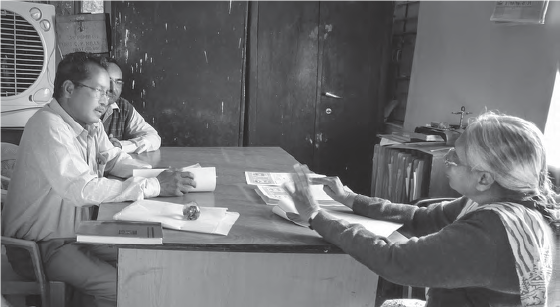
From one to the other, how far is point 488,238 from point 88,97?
4.91ft

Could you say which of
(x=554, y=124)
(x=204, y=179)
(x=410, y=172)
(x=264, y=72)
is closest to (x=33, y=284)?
(x=204, y=179)

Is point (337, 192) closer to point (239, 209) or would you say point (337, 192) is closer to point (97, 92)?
point (239, 209)

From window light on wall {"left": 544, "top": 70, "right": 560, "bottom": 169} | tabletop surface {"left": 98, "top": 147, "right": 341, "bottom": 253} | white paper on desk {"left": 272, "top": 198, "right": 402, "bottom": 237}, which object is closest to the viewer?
tabletop surface {"left": 98, "top": 147, "right": 341, "bottom": 253}

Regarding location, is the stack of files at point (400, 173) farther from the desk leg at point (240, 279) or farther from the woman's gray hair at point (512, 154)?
the woman's gray hair at point (512, 154)

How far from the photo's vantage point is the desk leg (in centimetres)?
154

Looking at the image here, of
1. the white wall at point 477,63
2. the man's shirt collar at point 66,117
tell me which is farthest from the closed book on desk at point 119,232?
the white wall at point 477,63

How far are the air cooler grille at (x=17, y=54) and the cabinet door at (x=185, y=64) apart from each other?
0.55 meters

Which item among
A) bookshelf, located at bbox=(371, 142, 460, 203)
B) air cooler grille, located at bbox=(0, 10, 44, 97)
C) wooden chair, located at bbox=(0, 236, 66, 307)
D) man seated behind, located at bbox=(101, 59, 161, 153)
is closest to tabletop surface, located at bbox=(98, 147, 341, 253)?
wooden chair, located at bbox=(0, 236, 66, 307)

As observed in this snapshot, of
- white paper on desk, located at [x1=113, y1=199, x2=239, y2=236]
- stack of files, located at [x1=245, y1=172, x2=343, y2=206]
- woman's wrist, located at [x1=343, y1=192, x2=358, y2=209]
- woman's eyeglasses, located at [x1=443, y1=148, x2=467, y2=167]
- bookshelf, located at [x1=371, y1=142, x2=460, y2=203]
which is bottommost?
bookshelf, located at [x1=371, y1=142, x2=460, y2=203]

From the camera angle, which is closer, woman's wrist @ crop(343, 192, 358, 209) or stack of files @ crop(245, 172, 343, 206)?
woman's wrist @ crop(343, 192, 358, 209)

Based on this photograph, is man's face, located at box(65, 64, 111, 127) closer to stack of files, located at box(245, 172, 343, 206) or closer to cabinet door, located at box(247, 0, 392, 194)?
stack of files, located at box(245, 172, 343, 206)

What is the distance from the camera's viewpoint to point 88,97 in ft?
6.78

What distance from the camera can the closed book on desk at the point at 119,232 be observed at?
1434 millimetres

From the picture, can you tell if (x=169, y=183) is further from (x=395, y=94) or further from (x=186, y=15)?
(x=395, y=94)
